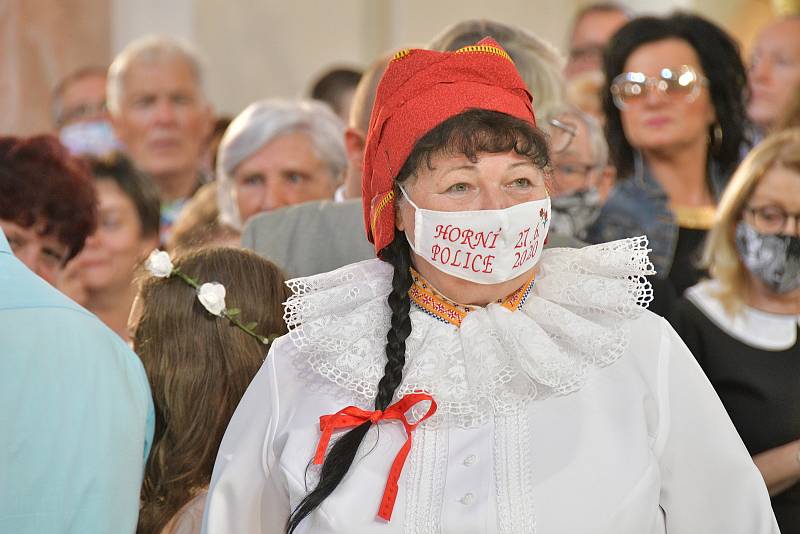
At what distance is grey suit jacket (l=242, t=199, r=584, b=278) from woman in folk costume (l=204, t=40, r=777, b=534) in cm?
75

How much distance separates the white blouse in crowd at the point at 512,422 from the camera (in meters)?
2.98

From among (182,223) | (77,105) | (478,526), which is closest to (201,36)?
(77,105)

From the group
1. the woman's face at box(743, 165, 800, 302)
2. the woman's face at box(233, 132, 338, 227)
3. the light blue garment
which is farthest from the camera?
the woman's face at box(233, 132, 338, 227)

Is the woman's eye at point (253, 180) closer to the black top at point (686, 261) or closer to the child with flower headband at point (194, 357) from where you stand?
the child with flower headband at point (194, 357)

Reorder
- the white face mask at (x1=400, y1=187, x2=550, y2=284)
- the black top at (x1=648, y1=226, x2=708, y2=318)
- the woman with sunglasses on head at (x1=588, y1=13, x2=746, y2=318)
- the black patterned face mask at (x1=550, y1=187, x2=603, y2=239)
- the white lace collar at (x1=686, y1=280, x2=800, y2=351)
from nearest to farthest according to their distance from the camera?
the white face mask at (x1=400, y1=187, x2=550, y2=284) < the white lace collar at (x1=686, y1=280, x2=800, y2=351) < the black patterned face mask at (x1=550, y1=187, x2=603, y2=239) < the black top at (x1=648, y1=226, x2=708, y2=318) < the woman with sunglasses on head at (x1=588, y1=13, x2=746, y2=318)

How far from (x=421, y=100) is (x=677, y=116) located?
291 cm

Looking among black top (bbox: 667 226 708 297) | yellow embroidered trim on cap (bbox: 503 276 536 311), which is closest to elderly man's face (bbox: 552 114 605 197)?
black top (bbox: 667 226 708 297)

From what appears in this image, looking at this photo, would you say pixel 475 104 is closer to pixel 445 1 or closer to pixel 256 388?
pixel 256 388

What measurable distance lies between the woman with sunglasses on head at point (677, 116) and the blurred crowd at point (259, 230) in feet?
0.03

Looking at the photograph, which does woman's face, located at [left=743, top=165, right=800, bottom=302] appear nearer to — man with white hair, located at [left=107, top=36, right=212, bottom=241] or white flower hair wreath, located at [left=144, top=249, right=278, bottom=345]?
white flower hair wreath, located at [left=144, top=249, right=278, bottom=345]

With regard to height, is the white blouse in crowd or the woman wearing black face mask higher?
the white blouse in crowd

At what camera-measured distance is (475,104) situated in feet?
10.2

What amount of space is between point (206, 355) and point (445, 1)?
656 cm

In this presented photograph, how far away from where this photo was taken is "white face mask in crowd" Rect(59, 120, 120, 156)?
728 centimetres
